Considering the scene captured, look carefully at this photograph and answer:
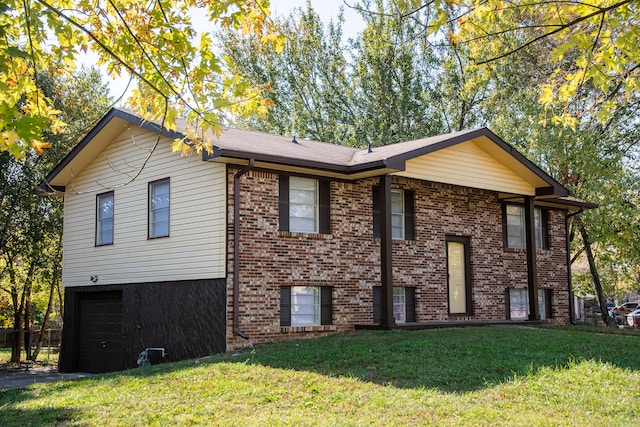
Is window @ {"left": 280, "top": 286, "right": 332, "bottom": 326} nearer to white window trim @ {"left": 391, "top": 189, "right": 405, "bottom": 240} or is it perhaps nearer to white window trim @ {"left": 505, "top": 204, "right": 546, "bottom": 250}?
white window trim @ {"left": 391, "top": 189, "right": 405, "bottom": 240}

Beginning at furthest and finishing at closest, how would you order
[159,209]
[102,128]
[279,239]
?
[102,128], [159,209], [279,239]

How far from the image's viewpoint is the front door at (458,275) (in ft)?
62.4

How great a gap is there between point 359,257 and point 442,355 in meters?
5.42

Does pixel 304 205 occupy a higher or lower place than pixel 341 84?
lower

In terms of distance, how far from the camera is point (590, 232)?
25.5 meters

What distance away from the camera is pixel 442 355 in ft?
38.6

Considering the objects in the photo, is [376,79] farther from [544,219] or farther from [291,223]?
[291,223]

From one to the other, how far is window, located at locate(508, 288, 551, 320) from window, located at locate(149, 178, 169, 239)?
9.89 metres

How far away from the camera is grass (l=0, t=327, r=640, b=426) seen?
854cm

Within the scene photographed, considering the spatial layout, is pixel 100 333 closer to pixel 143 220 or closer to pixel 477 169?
pixel 143 220

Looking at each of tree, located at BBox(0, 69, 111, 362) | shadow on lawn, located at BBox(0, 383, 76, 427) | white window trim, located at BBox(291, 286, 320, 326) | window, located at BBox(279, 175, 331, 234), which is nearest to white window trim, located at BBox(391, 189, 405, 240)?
window, located at BBox(279, 175, 331, 234)

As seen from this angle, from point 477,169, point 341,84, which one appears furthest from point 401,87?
point 477,169

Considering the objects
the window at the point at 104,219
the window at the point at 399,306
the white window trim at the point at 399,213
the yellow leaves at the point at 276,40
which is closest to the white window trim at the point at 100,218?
the window at the point at 104,219

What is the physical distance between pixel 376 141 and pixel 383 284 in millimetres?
17851
